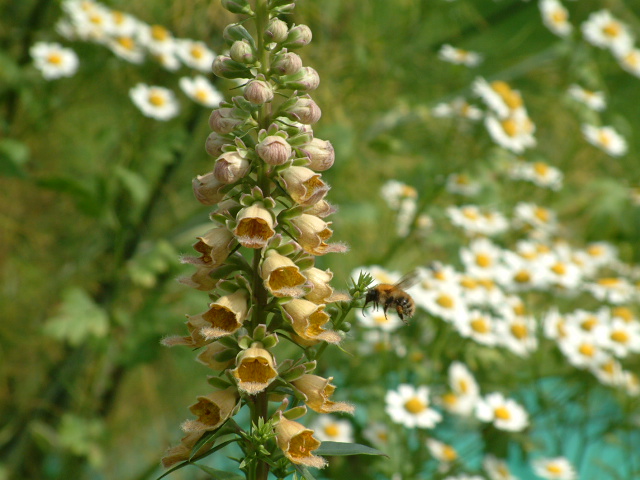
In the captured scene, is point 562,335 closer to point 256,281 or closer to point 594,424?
point 594,424

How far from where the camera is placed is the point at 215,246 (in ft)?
2.24

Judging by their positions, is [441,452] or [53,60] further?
[53,60]

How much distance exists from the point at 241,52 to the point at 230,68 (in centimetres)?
3

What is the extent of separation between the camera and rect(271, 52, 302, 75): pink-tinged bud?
26.3 inches

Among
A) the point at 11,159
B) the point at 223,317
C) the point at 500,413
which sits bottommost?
the point at 500,413

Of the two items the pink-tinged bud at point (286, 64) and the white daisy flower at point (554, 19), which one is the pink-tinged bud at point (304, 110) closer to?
the pink-tinged bud at point (286, 64)

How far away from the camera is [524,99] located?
291 cm

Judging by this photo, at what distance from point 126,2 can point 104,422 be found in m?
1.26

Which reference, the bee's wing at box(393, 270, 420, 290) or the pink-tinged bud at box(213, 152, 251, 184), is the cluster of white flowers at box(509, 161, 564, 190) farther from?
the pink-tinged bud at box(213, 152, 251, 184)

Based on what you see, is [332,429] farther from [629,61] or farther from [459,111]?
[629,61]

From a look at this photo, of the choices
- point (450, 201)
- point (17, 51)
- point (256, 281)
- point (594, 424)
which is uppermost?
point (256, 281)

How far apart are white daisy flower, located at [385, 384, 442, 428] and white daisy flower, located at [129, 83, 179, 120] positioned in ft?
3.01

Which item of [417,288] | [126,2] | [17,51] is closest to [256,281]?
[417,288]

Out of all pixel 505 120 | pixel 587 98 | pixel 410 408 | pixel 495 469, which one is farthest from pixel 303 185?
pixel 587 98
